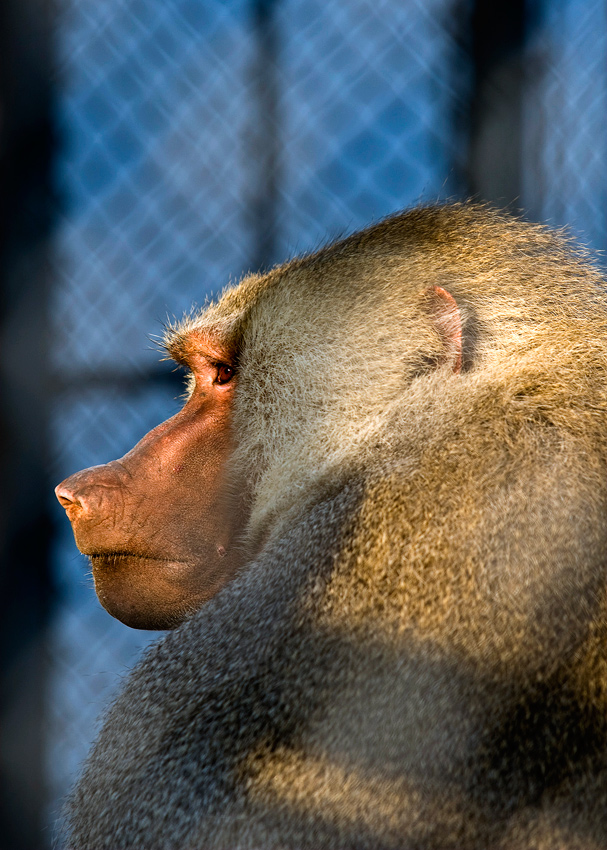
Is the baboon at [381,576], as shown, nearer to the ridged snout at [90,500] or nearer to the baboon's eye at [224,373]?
the ridged snout at [90,500]

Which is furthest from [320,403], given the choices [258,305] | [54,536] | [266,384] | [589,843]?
[54,536]

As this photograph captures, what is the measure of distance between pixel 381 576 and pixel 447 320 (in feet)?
1.70

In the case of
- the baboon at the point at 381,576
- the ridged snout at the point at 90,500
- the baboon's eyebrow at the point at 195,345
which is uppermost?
the baboon's eyebrow at the point at 195,345

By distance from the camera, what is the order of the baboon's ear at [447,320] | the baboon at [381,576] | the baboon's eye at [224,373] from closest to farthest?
the baboon at [381,576], the baboon's ear at [447,320], the baboon's eye at [224,373]

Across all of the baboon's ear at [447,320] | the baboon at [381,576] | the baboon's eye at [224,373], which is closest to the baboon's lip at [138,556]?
the baboon at [381,576]

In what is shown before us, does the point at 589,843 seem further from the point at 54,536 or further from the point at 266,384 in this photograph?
the point at 54,536

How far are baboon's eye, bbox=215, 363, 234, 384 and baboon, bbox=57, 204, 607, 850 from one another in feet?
0.36

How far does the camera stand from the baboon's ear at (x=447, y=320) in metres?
1.33

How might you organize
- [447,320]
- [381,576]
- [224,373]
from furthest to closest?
[224,373]
[447,320]
[381,576]

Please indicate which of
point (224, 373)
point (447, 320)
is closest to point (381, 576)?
point (447, 320)

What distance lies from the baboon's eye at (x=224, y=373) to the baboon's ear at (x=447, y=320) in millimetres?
410

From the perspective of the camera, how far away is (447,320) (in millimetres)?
1354

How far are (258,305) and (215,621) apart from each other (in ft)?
2.13

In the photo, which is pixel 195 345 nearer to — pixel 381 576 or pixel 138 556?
pixel 138 556
